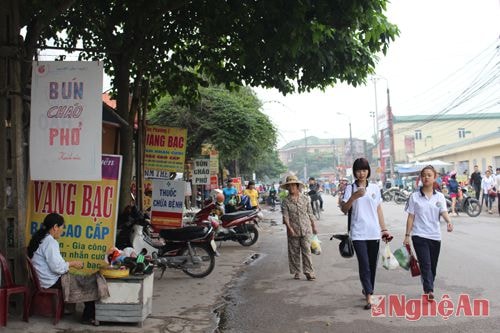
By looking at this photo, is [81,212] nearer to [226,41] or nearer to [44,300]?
[44,300]

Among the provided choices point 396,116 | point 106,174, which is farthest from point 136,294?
point 396,116

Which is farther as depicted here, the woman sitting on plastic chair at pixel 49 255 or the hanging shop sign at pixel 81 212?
the hanging shop sign at pixel 81 212

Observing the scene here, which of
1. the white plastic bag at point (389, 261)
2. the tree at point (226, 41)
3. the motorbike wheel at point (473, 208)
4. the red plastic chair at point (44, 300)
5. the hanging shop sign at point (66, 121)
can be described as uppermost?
the tree at point (226, 41)

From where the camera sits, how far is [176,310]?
641 centimetres

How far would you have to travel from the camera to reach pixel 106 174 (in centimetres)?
635

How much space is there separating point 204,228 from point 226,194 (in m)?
9.34

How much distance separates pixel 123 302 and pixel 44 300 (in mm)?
906

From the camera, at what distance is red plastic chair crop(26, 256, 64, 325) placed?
5447mm

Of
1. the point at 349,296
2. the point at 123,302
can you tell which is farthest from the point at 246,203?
the point at 123,302

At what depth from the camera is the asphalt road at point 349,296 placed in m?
5.42

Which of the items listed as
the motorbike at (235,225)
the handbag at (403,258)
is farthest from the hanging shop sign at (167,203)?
the handbag at (403,258)

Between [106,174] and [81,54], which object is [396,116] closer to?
[81,54]

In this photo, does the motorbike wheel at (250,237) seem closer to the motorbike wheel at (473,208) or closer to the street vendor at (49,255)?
the street vendor at (49,255)

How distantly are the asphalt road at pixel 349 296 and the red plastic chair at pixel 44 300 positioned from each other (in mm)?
1779
